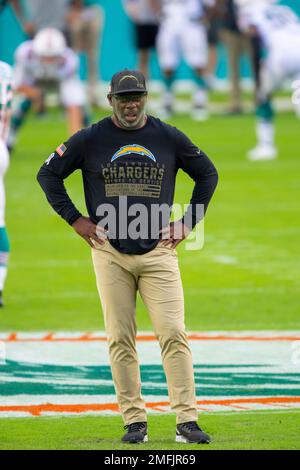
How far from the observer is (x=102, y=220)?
6.89 meters

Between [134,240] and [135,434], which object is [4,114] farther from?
[135,434]

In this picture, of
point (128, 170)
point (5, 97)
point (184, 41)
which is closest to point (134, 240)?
point (128, 170)

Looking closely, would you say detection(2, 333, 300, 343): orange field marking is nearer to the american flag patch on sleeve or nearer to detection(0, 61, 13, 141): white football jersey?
detection(0, 61, 13, 141): white football jersey

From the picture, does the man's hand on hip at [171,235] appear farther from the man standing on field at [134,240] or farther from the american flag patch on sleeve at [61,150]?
the american flag patch on sleeve at [61,150]

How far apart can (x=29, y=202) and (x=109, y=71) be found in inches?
476

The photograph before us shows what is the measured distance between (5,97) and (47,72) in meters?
7.79

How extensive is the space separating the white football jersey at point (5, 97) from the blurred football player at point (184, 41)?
12.7 m

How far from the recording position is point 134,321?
6.86m

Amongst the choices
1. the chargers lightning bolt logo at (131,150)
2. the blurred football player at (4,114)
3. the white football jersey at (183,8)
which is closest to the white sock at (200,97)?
the white football jersey at (183,8)

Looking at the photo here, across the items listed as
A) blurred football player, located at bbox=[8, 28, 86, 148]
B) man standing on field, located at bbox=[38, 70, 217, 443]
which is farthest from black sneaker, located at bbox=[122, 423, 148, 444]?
blurred football player, located at bbox=[8, 28, 86, 148]

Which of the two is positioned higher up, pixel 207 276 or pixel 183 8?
pixel 183 8

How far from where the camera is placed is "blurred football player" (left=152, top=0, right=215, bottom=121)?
77.0 ft

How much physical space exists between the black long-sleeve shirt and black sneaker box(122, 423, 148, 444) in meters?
0.82
